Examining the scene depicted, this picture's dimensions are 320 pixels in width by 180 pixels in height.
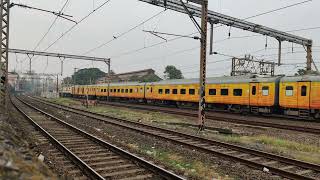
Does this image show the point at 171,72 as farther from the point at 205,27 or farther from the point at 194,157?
the point at 194,157

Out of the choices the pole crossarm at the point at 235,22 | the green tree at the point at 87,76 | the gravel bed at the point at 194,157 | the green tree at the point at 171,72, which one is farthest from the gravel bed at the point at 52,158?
the green tree at the point at 87,76

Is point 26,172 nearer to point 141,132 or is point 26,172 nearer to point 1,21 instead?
point 141,132

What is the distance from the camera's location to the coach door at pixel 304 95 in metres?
21.2

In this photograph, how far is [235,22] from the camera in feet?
84.8

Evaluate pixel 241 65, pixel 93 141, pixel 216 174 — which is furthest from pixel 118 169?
pixel 241 65

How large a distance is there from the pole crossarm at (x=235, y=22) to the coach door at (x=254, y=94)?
5090mm

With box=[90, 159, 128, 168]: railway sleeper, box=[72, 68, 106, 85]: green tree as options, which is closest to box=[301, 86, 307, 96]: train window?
box=[90, 159, 128, 168]: railway sleeper

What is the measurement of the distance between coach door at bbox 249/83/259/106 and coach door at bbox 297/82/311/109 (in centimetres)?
352

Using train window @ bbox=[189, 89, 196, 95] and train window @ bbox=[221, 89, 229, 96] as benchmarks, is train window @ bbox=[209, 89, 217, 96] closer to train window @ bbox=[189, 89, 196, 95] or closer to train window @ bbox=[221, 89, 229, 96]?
train window @ bbox=[221, 89, 229, 96]

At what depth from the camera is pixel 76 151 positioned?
11.3m

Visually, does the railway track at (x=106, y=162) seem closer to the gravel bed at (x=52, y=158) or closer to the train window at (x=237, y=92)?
the gravel bed at (x=52, y=158)

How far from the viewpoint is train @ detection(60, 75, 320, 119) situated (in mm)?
21453

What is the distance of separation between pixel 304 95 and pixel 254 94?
423 cm

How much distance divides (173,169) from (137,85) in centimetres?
3730
